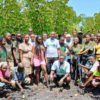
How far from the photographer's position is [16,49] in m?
15.8

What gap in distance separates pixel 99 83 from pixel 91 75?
487mm

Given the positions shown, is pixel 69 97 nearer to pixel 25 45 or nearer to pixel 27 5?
pixel 25 45

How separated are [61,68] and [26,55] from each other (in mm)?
1460

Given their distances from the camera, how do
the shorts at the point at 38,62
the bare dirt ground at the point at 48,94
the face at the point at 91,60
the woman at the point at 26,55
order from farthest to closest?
the shorts at the point at 38,62
the woman at the point at 26,55
the face at the point at 91,60
the bare dirt ground at the point at 48,94

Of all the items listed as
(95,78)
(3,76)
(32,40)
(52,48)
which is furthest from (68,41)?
(3,76)

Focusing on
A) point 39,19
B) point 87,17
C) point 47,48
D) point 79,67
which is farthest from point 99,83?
point 87,17

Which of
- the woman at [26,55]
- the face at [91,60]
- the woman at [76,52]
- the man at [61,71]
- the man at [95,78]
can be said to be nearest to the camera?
the man at [95,78]

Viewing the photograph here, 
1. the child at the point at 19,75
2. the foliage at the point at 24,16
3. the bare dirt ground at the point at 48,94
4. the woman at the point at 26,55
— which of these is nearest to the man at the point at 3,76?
the child at the point at 19,75

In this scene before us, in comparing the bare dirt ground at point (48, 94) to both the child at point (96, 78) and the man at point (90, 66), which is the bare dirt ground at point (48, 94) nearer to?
the child at point (96, 78)

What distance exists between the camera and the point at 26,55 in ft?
51.9

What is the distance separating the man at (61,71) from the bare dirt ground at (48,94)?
379 mm

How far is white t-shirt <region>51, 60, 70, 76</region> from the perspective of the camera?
15.4 metres

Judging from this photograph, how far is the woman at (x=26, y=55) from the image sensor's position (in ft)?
51.1

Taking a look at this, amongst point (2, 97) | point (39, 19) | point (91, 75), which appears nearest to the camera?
point (2, 97)
